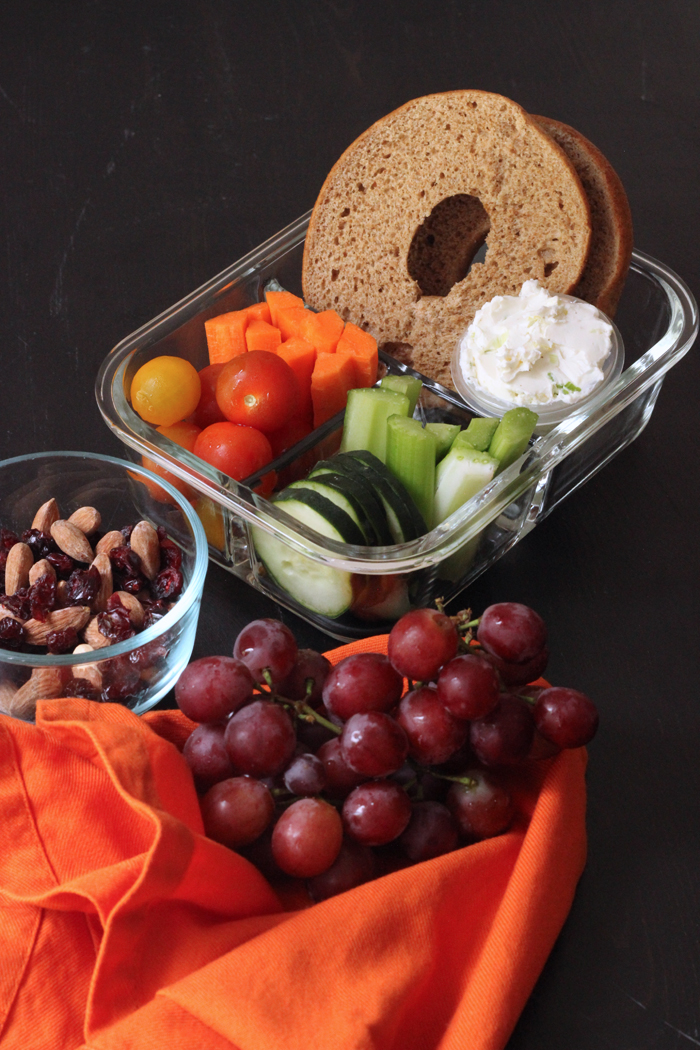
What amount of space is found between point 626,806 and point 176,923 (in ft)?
1.48

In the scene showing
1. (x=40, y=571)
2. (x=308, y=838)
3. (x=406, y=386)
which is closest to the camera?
(x=308, y=838)

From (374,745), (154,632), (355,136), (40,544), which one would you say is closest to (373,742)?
(374,745)

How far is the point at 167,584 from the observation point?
1.02m

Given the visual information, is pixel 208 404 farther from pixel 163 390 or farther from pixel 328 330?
pixel 328 330

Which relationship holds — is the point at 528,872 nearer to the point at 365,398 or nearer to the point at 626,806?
the point at 626,806

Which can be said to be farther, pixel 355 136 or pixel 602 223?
pixel 355 136

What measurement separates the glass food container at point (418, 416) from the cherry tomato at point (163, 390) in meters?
0.02

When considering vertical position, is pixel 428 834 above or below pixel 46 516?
below

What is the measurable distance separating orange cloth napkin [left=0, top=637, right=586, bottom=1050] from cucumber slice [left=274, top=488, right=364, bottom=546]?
31 cm

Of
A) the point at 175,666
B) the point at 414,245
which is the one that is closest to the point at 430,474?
the point at 175,666

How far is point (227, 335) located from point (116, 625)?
0.51 meters

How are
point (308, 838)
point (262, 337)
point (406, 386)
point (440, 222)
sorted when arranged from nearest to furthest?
point (308, 838) < point (406, 386) < point (262, 337) < point (440, 222)

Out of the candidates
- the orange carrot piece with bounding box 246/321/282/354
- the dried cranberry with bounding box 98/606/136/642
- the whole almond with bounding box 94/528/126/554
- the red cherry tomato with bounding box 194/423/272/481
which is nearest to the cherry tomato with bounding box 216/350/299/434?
the red cherry tomato with bounding box 194/423/272/481

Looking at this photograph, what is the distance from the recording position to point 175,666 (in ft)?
3.27
